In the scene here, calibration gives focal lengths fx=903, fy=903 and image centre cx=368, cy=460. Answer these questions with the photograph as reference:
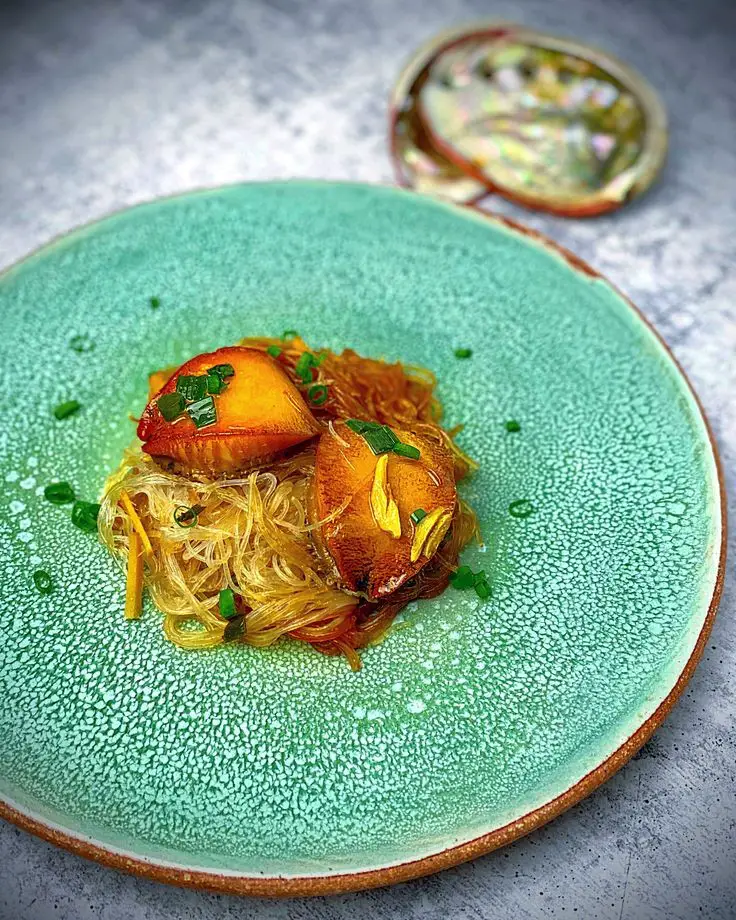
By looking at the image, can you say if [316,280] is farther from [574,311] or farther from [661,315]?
[661,315]

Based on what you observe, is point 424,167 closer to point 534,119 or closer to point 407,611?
point 534,119

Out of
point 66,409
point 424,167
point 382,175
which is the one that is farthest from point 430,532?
point 382,175

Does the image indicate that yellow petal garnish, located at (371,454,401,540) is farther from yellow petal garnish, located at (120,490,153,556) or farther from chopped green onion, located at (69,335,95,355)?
chopped green onion, located at (69,335,95,355)

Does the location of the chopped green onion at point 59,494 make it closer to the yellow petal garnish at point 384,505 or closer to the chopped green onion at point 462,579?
the yellow petal garnish at point 384,505

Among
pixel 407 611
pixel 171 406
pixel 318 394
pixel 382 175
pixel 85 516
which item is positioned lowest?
pixel 407 611

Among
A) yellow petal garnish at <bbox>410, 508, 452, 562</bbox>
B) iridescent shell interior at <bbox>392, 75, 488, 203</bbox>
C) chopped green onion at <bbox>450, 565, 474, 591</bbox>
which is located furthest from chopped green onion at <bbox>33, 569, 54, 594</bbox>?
iridescent shell interior at <bbox>392, 75, 488, 203</bbox>

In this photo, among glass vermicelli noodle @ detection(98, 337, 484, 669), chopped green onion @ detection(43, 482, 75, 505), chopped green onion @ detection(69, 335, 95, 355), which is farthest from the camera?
chopped green onion @ detection(69, 335, 95, 355)
